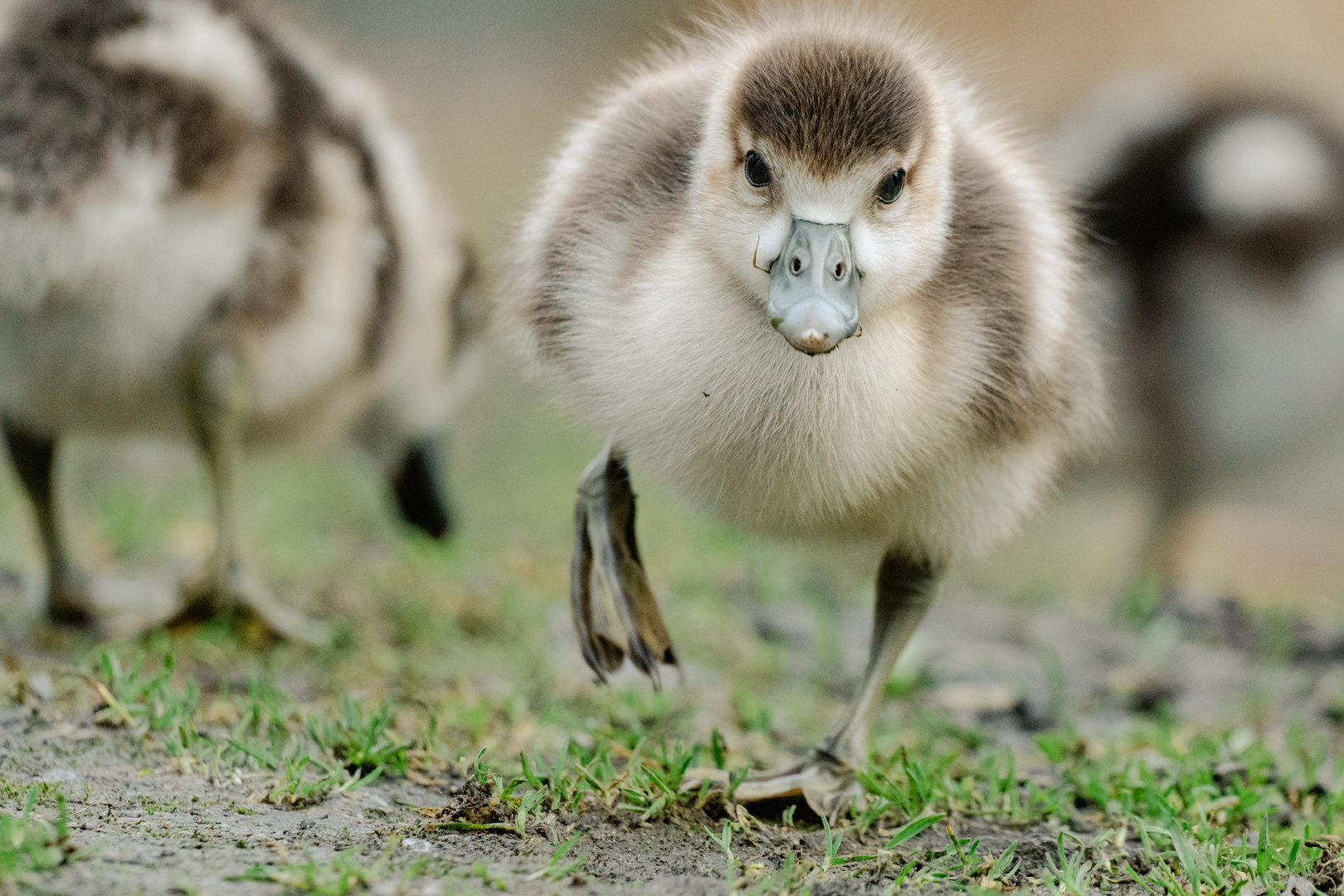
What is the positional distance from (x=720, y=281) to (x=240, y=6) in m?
2.43

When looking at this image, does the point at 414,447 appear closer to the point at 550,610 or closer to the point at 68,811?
the point at 550,610

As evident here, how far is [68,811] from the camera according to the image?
2447 mm

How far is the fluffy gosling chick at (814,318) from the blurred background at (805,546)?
0.97 feet

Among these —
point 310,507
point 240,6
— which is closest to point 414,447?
point 310,507

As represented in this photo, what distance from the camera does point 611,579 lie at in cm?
315

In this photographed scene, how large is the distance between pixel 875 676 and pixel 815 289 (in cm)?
113

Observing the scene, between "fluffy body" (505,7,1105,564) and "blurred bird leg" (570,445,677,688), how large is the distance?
0.81ft

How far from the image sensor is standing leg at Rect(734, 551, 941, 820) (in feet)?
9.82

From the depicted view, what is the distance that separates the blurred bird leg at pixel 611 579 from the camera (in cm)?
312

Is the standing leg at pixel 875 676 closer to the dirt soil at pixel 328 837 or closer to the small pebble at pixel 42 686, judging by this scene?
the dirt soil at pixel 328 837

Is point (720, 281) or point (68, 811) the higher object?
point (720, 281)

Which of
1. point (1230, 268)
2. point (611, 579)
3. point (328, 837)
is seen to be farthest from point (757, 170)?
point (1230, 268)

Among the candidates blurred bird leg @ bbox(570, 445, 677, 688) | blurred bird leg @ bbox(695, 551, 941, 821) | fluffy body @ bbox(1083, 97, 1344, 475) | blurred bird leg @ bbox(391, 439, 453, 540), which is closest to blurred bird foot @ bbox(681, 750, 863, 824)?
blurred bird leg @ bbox(695, 551, 941, 821)

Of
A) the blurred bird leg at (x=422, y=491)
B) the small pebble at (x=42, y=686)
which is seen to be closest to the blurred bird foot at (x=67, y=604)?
the small pebble at (x=42, y=686)
